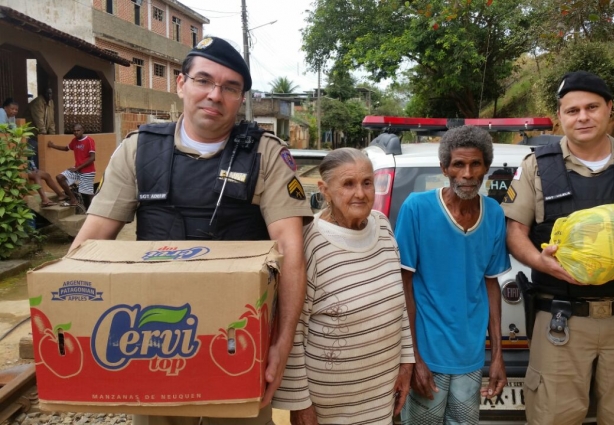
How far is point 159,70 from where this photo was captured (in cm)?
2936

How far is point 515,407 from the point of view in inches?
109

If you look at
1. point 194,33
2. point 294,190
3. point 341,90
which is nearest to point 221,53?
point 294,190

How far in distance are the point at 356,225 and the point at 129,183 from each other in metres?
0.87

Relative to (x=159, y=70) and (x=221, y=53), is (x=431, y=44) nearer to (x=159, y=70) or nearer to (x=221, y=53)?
(x=159, y=70)

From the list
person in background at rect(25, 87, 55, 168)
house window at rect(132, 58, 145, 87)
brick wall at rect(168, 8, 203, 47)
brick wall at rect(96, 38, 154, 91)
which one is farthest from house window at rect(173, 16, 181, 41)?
person in background at rect(25, 87, 55, 168)

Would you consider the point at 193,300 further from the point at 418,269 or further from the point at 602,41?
the point at 602,41

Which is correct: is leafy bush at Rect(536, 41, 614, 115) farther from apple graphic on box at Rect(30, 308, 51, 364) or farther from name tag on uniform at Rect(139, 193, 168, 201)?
apple graphic on box at Rect(30, 308, 51, 364)

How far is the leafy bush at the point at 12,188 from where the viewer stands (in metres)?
7.36

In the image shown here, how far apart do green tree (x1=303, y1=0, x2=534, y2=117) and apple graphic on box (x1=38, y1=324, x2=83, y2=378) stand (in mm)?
16261

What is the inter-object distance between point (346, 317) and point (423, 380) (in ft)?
1.66

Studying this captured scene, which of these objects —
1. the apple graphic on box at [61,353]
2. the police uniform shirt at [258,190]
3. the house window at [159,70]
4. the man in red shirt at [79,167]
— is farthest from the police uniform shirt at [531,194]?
the house window at [159,70]

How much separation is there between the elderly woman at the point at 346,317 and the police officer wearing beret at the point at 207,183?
16 centimetres

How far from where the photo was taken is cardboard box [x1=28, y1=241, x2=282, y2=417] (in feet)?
5.08

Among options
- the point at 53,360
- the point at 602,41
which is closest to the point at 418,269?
the point at 53,360
